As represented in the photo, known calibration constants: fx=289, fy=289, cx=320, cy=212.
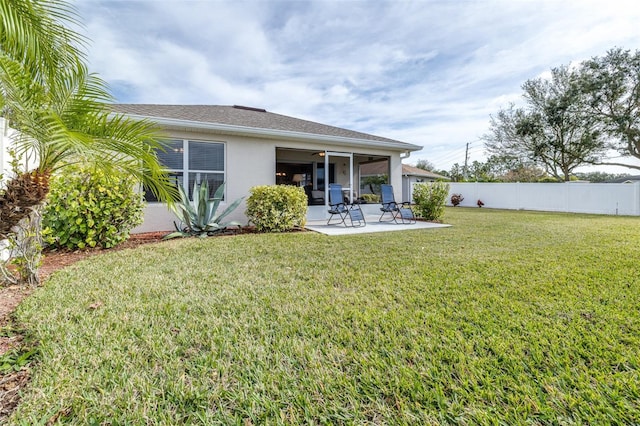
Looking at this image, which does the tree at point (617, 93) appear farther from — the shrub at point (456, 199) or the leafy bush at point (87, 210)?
the leafy bush at point (87, 210)

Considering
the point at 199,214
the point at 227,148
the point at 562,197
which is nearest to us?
the point at 199,214

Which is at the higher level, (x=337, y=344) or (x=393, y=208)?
(x=393, y=208)

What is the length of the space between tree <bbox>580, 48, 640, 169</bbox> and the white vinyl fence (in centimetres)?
608

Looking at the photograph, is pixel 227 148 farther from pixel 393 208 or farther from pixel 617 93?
pixel 617 93

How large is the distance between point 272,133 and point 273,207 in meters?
2.41

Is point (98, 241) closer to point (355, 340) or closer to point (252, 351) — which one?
point (252, 351)

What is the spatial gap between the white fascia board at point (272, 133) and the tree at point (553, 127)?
567 inches

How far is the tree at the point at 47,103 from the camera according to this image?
272cm

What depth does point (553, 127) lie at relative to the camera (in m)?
19.4

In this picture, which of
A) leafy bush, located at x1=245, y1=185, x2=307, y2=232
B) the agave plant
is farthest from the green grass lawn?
leafy bush, located at x1=245, y1=185, x2=307, y2=232

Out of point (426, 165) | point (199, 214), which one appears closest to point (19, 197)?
point (199, 214)

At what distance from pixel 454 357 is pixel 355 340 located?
2.44ft

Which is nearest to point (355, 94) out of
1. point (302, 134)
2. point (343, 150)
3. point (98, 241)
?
Answer: point (343, 150)

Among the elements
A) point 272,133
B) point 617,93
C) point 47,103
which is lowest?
point 47,103
